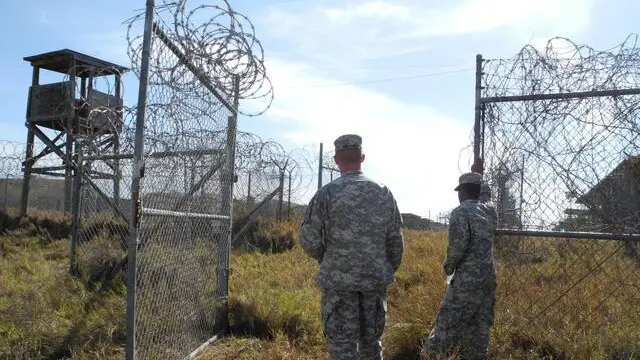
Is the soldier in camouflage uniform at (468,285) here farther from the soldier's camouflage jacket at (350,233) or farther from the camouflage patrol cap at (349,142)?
the camouflage patrol cap at (349,142)

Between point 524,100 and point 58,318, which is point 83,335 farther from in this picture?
point 524,100

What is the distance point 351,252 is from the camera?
341 centimetres

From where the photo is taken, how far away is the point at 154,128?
383 centimetres

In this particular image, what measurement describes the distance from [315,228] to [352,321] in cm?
59

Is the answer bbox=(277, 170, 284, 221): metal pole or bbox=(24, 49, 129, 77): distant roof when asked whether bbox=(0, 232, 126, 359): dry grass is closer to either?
bbox=(277, 170, 284, 221): metal pole

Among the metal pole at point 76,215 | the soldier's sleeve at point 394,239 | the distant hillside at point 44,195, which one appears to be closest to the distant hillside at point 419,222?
the distant hillside at point 44,195

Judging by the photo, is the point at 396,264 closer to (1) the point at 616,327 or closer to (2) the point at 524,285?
(2) the point at 524,285

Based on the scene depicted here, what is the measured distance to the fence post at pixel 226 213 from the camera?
5.04 meters

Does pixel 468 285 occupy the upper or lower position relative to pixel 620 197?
lower

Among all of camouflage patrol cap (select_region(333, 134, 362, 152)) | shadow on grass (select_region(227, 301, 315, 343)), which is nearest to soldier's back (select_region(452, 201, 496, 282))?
camouflage patrol cap (select_region(333, 134, 362, 152))

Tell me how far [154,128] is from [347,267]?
5.27ft

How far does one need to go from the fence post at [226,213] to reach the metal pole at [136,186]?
72.1 inches

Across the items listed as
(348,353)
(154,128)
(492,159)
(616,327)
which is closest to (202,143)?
A: (154,128)

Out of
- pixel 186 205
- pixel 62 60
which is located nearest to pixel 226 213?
pixel 186 205
